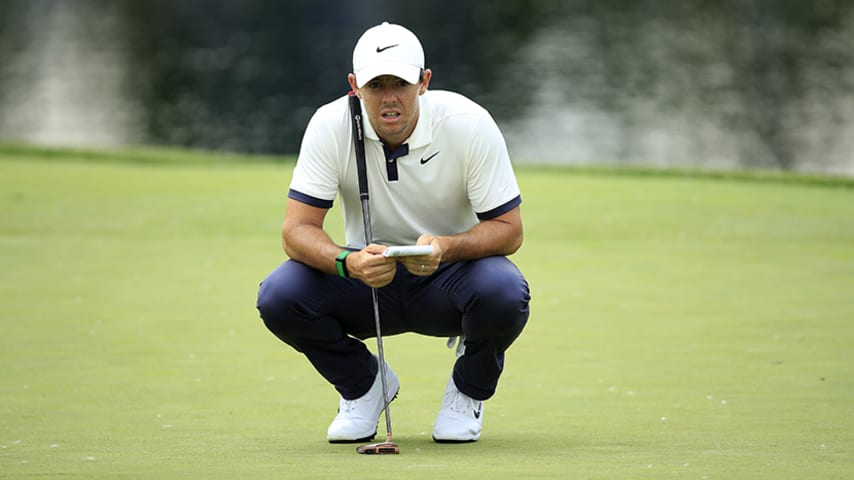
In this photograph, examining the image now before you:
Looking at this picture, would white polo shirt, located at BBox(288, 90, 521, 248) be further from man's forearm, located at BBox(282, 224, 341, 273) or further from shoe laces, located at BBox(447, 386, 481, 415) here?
shoe laces, located at BBox(447, 386, 481, 415)

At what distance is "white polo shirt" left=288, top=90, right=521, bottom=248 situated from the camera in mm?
4113

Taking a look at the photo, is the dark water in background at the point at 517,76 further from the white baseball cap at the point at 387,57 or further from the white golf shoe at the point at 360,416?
the white baseball cap at the point at 387,57

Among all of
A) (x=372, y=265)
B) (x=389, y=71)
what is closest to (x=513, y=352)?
(x=372, y=265)

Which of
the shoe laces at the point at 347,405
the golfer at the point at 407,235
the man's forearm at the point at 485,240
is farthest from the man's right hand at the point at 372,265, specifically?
the shoe laces at the point at 347,405

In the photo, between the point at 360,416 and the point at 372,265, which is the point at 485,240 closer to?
the point at 372,265

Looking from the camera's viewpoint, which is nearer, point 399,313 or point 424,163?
point 424,163

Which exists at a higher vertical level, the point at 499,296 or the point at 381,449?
the point at 499,296

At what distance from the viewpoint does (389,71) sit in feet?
12.8

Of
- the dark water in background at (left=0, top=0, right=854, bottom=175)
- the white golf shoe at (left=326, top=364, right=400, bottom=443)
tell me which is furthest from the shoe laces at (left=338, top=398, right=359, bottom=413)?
the dark water in background at (left=0, top=0, right=854, bottom=175)

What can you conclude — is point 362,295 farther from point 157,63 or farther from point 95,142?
point 157,63

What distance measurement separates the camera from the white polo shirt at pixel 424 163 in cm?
411

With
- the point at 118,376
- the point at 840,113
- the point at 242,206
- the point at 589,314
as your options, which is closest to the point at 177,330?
the point at 118,376

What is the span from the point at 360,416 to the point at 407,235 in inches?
22.1

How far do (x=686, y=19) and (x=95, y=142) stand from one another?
23.3 meters
